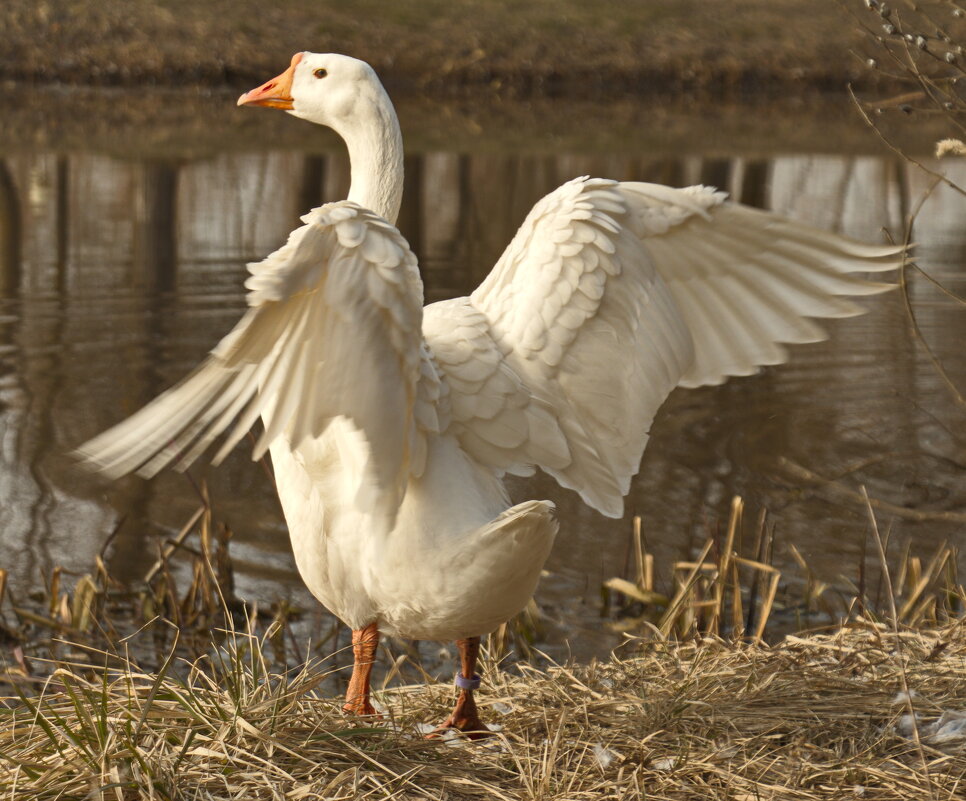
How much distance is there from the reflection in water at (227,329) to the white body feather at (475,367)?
5.83 feet

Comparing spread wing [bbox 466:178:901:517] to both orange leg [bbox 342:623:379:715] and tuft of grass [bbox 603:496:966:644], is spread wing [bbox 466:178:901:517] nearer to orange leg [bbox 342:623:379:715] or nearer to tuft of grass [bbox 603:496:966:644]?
orange leg [bbox 342:623:379:715]

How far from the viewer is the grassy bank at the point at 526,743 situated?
320 cm

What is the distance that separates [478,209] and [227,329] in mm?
6478

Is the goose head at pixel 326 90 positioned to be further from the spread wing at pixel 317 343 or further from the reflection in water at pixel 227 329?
the reflection in water at pixel 227 329

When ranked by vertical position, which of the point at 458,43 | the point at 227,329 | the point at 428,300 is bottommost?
the point at 227,329

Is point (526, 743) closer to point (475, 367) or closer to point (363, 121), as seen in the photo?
point (475, 367)

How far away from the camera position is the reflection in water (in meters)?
6.98

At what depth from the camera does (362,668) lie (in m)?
4.07

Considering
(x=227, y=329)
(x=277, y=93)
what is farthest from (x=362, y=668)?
(x=227, y=329)

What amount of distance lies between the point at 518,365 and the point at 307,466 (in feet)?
2.25

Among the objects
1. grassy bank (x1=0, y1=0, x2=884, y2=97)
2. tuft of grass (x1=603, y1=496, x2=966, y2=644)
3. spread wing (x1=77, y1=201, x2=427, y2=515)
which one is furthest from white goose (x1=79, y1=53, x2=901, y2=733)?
grassy bank (x1=0, y1=0, x2=884, y2=97)

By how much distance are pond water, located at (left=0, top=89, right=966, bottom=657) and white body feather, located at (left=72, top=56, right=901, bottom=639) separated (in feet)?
4.70

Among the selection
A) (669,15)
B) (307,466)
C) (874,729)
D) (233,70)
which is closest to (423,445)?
(307,466)

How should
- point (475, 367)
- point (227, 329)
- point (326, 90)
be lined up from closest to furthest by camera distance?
point (475, 367) < point (326, 90) < point (227, 329)
